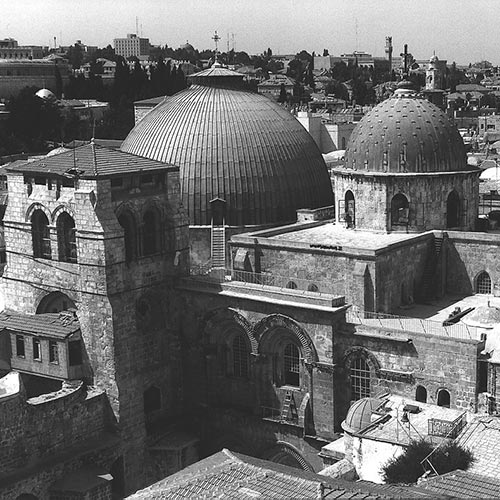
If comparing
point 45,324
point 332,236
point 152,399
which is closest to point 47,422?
point 45,324

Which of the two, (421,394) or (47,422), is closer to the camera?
(421,394)

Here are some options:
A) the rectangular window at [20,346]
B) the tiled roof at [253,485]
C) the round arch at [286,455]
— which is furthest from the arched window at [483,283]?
the rectangular window at [20,346]

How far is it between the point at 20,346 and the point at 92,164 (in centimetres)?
688

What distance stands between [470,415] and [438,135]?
1353 centimetres

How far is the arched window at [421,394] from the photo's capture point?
31.1 m

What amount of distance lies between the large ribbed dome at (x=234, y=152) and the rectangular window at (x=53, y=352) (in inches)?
357

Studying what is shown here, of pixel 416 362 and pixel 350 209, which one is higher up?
pixel 350 209

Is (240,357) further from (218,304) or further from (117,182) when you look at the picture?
(117,182)

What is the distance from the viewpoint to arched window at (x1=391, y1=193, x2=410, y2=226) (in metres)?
38.5

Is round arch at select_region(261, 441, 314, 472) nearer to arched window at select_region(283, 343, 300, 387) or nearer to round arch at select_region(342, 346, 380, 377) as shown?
arched window at select_region(283, 343, 300, 387)

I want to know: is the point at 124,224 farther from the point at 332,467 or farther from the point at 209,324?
the point at 332,467

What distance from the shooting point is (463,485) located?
21.4 meters

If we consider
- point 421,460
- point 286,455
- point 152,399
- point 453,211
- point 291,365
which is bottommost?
point 286,455

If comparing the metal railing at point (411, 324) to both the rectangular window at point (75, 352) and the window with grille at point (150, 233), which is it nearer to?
the window with grille at point (150, 233)
